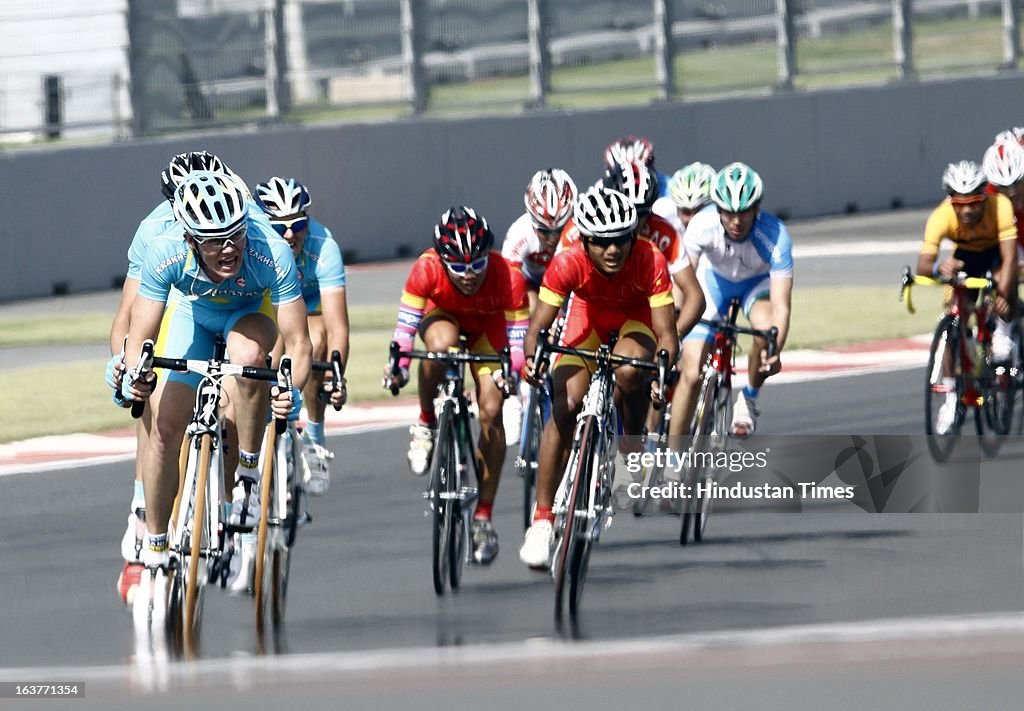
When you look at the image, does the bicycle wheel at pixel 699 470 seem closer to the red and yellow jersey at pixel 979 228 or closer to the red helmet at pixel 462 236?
the red helmet at pixel 462 236

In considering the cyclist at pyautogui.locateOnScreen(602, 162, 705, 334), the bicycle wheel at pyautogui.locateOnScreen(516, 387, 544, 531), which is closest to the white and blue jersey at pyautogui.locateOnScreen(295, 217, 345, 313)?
the bicycle wheel at pyautogui.locateOnScreen(516, 387, 544, 531)

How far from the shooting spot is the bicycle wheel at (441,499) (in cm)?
884

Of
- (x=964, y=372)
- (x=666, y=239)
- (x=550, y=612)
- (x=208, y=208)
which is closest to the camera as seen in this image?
(x=208, y=208)

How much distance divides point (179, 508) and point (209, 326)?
3.20ft

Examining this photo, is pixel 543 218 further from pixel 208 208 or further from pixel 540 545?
pixel 208 208

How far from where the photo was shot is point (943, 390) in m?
11.8

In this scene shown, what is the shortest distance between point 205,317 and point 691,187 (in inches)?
172

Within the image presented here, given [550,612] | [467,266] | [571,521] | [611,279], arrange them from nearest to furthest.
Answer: [571,521] < [550,612] < [611,279] < [467,266]

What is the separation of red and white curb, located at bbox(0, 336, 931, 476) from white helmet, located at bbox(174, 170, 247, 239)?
16.8 ft

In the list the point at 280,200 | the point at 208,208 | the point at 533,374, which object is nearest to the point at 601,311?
the point at 533,374

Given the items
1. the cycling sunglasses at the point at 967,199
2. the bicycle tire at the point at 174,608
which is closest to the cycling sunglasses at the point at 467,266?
the bicycle tire at the point at 174,608

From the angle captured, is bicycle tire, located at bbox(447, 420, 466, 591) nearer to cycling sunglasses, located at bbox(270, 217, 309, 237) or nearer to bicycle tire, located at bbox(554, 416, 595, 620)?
bicycle tire, located at bbox(554, 416, 595, 620)

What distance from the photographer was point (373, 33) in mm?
22094

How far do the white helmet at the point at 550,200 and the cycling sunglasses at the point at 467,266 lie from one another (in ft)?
4.29
